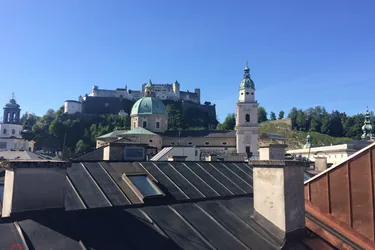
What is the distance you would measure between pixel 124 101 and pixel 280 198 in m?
115

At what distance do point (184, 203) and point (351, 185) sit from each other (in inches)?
152

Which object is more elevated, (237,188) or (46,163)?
(46,163)

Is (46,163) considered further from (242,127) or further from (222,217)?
(242,127)

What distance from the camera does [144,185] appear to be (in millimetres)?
8023

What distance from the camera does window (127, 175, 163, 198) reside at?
7604mm

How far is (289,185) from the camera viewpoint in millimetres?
6398

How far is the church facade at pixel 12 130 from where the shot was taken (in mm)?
68938

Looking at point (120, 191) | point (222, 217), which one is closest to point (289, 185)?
point (222, 217)

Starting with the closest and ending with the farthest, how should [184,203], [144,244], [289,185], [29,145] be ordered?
[144,244], [289,185], [184,203], [29,145]

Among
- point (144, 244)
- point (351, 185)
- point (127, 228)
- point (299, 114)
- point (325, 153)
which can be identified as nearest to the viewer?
point (144, 244)

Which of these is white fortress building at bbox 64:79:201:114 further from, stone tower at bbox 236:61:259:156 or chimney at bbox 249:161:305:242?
chimney at bbox 249:161:305:242

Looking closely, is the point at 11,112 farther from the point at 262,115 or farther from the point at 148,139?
the point at 262,115

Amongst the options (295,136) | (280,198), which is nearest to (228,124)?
(295,136)

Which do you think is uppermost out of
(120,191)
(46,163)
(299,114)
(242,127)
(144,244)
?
(299,114)
